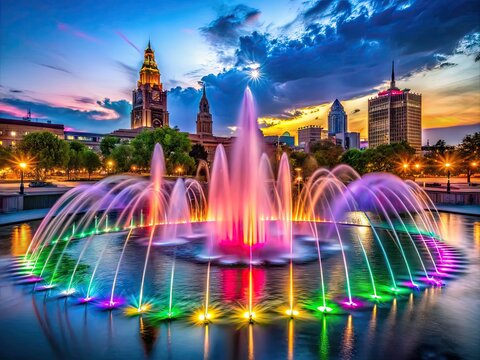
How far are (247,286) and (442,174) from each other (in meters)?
102

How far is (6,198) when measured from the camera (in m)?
27.1

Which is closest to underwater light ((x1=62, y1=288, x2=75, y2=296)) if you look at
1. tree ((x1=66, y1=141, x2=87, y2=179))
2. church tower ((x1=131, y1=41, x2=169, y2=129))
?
tree ((x1=66, y1=141, x2=87, y2=179))

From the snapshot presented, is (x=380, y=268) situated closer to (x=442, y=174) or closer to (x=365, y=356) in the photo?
(x=365, y=356)

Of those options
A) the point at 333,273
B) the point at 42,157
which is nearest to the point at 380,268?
the point at 333,273

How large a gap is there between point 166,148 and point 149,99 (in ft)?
360

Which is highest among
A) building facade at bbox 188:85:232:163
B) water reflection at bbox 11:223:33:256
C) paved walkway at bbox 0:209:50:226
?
building facade at bbox 188:85:232:163

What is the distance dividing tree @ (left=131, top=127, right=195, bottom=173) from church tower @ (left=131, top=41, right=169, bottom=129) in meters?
101

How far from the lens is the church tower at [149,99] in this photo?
6727 inches

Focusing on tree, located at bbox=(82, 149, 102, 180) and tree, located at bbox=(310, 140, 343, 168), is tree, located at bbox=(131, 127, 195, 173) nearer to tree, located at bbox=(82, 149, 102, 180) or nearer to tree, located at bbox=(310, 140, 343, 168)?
tree, located at bbox=(82, 149, 102, 180)

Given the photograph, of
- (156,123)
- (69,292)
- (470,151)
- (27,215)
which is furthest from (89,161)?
(156,123)

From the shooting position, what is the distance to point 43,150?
58062 millimetres

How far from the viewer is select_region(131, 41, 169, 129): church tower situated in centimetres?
17088

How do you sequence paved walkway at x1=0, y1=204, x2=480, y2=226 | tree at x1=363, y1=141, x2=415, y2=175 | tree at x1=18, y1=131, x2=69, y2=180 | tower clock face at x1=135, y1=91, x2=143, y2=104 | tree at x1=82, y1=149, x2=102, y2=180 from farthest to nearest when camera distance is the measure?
1. tower clock face at x1=135, y1=91, x2=143, y2=104
2. tree at x1=82, y1=149, x2=102, y2=180
3. tree at x1=363, y1=141, x2=415, y2=175
4. tree at x1=18, y1=131, x2=69, y2=180
5. paved walkway at x1=0, y1=204, x2=480, y2=226

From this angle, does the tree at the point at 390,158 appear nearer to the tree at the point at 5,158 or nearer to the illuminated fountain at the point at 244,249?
the illuminated fountain at the point at 244,249
